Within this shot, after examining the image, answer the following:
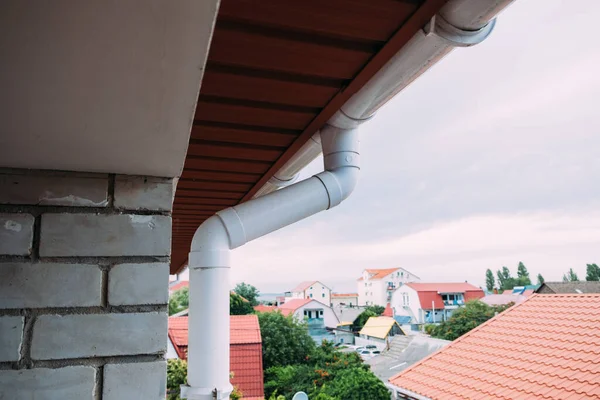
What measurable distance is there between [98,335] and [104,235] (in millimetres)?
229

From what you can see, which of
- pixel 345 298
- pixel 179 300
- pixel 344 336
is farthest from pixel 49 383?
pixel 345 298

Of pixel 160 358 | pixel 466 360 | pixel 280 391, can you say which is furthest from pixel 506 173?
pixel 160 358

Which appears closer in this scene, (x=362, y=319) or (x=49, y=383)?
(x=49, y=383)

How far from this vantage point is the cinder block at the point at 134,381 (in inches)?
36.8

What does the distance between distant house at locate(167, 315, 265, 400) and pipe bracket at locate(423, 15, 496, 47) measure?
11.4 m

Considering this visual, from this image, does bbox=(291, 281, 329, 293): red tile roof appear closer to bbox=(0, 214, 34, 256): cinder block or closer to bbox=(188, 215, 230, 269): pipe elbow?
bbox=(188, 215, 230, 269): pipe elbow

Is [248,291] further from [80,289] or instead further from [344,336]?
[80,289]

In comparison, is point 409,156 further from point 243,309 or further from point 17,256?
point 17,256

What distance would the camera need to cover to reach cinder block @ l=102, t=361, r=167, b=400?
936 mm

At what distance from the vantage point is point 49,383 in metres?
0.90

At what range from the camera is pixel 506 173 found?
68250mm

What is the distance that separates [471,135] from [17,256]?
6266 centimetres

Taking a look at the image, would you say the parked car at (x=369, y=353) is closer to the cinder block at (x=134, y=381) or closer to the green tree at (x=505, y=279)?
the cinder block at (x=134, y=381)

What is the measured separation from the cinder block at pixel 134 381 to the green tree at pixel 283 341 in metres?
17.9
